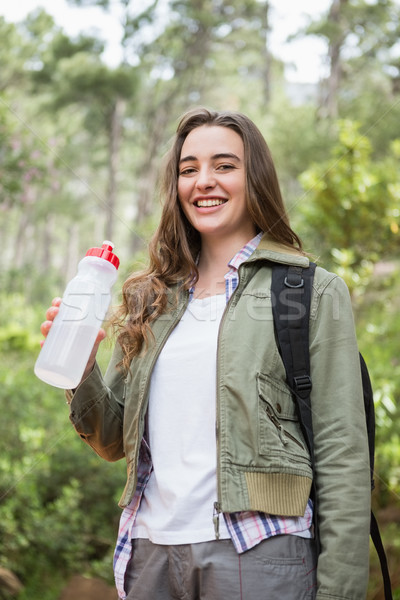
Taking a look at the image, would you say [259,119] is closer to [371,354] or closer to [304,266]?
[371,354]

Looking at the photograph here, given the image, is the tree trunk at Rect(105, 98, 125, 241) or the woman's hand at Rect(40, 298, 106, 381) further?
the tree trunk at Rect(105, 98, 125, 241)

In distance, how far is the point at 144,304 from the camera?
6.43 feet

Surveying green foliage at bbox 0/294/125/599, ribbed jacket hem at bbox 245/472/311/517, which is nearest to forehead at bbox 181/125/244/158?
ribbed jacket hem at bbox 245/472/311/517

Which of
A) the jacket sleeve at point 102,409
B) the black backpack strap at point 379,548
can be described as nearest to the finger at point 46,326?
the jacket sleeve at point 102,409

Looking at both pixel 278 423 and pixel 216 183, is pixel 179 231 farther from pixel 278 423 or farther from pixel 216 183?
pixel 278 423

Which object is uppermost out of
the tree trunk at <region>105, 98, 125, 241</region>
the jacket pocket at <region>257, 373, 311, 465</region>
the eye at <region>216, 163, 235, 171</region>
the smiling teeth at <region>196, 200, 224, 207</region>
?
the tree trunk at <region>105, 98, 125, 241</region>

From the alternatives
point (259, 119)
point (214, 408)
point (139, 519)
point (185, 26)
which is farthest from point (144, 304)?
point (185, 26)

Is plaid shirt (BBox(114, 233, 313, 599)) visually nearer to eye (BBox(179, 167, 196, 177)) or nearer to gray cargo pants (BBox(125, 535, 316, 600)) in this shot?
gray cargo pants (BBox(125, 535, 316, 600))

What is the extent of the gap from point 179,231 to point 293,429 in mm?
848

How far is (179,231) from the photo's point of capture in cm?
211

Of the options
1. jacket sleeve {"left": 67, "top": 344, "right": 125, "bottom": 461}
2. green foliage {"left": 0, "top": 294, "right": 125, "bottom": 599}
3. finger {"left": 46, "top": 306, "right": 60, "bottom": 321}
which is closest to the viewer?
finger {"left": 46, "top": 306, "right": 60, "bottom": 321}

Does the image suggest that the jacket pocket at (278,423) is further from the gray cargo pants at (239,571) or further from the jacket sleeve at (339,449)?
the gray cargo pants at (239,571)

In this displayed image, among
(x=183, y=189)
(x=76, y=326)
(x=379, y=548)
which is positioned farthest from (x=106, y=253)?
(x=379, y=548)

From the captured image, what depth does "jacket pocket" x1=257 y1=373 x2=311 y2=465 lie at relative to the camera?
1.53 metres
